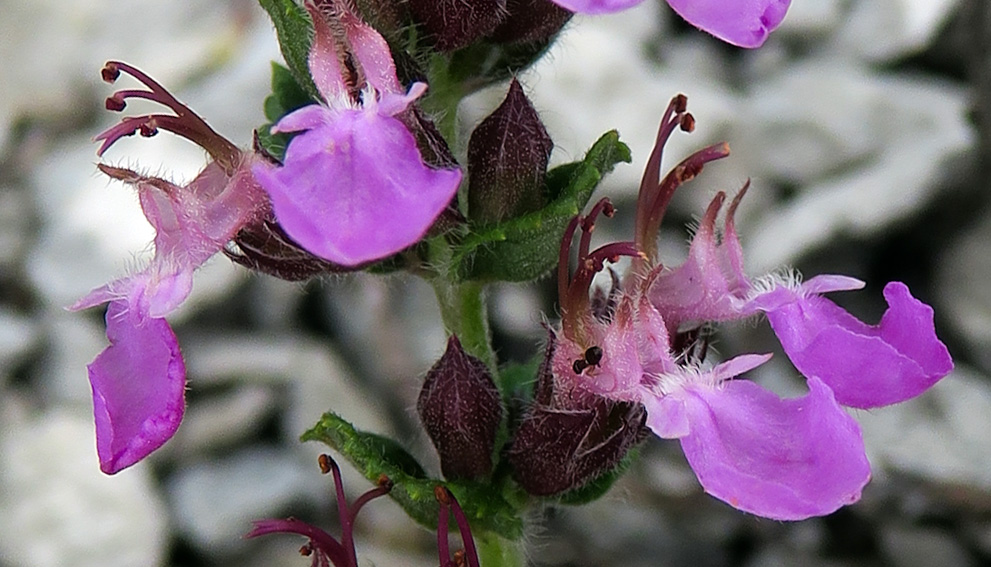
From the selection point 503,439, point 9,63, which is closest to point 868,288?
point 503,439

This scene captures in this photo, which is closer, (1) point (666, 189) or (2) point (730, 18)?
(2) point (730, 18)

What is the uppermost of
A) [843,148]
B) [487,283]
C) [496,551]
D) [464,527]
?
[487,283]

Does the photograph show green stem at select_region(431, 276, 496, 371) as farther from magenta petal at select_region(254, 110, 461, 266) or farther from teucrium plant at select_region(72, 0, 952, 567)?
magenta petal at select_region(254, 110, 461, 266)

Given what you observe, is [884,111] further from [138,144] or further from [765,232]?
[138,144]

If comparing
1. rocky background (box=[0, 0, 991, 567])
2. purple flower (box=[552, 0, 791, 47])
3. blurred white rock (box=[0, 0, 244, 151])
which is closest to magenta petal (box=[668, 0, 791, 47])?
purple flower (box=[552, 0, 791, 47])

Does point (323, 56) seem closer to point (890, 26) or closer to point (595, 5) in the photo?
point (595, 5)

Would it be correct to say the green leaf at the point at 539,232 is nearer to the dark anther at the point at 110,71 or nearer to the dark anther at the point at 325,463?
the dark anther at the point at 325,463

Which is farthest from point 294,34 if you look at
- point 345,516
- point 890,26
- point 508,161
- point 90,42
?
point 90,42
